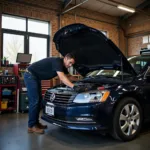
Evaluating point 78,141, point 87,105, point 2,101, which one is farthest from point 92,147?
point 2,101

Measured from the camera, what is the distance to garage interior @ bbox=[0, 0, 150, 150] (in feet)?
10.3

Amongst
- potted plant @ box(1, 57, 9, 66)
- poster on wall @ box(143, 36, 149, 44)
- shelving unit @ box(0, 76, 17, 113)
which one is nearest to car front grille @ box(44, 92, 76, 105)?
shelving unit @ box(0, 76, 17, 113)

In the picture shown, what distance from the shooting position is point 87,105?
2.90m

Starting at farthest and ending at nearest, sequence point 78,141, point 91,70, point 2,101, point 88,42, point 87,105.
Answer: point 2,101
point 91,70
point 88,42
point 78,141
point 87,105

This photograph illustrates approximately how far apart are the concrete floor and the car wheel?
120 mm

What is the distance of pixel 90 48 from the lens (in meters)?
3.64

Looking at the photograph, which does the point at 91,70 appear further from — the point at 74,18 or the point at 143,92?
the point at 74,18

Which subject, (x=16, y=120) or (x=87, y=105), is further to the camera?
(x=16, y=120)

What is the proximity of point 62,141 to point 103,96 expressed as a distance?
36.7 inches

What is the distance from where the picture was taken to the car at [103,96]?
2.92 metres

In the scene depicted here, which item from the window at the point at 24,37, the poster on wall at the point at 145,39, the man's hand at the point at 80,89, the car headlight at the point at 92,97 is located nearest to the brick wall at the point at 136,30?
the poster on wall at the point at 145,39

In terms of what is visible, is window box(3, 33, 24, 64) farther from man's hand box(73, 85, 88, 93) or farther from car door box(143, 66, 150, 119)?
car door box(143, 66, 150, 119)

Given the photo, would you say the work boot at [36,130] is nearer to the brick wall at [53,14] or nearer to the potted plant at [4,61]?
the potted plant at [4,61]

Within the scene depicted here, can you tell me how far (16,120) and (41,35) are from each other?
4103mm
